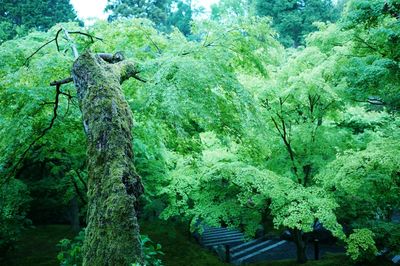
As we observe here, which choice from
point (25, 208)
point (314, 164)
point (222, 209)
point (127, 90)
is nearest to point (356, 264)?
point (314, 164)

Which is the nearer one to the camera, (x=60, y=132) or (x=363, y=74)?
(x=60, y=132)

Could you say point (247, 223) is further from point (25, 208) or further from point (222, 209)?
point (25, 208)

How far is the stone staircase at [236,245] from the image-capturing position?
12805 millimetres

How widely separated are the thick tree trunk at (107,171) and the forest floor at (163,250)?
26.3 ft

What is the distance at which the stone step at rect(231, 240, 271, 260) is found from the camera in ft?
43.7

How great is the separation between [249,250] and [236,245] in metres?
0.82

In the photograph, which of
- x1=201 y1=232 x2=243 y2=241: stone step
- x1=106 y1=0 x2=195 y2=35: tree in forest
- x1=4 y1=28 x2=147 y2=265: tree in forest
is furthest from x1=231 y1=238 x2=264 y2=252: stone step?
x1=106 y1=0 x2=195 y2=35: tree in forest

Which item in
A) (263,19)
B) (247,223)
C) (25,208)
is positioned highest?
(263,19)

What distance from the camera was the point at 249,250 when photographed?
1405 cm

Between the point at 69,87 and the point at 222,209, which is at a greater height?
the point at 69,87

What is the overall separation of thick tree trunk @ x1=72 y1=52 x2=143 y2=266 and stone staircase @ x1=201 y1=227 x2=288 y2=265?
33.3 feet

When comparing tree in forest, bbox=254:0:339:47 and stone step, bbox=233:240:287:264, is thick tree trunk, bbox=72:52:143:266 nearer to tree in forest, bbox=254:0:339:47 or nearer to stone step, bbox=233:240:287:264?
stone step, bbox=233:240:287:264

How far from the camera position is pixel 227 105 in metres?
4.78

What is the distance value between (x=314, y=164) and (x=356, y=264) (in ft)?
12.3
